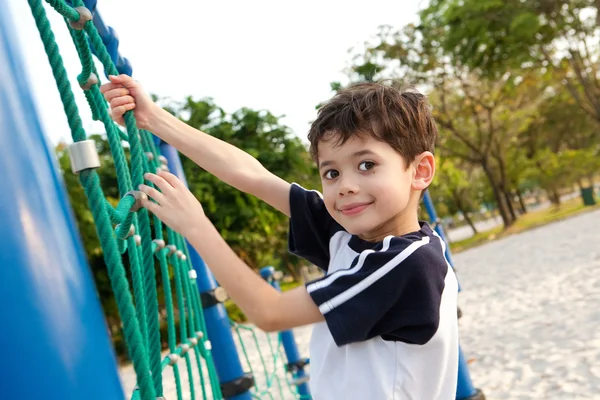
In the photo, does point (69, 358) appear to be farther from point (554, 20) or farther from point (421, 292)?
point (554, 20)

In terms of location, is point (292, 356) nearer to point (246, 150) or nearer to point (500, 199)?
point (246, 150)

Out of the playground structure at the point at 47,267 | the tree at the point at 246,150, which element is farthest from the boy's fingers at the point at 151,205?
the tree at the point at 246,150

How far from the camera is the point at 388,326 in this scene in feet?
3.54

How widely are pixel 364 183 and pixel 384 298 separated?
22cm

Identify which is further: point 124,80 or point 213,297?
point 213,297

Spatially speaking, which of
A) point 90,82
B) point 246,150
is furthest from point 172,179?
point 246,150

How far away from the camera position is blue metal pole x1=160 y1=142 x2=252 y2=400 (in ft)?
7.87

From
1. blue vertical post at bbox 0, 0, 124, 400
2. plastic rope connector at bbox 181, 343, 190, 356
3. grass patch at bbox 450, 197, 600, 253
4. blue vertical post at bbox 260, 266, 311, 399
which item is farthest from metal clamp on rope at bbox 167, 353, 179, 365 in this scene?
grass patch at bbox 450, 197, 600, 253

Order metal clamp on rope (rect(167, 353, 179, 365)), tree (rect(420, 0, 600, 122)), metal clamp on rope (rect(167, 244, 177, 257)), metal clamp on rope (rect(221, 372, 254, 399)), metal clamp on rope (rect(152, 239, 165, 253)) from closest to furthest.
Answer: metal clamp on rope (rect(167, 353, 179, 365))
metal clamp on rope (rect(152, 239, 165, 253))
metal clamp on rope (rect(167, 244, 177, 257))
metal clamp on rope (rect(221, 372, 254, 399))
tree (rect(420, 0, 600, 122))

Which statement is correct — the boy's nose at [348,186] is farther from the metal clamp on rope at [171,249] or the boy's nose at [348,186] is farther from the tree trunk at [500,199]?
the tree trunk at [500,199]

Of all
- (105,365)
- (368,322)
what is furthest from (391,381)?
(105,365)

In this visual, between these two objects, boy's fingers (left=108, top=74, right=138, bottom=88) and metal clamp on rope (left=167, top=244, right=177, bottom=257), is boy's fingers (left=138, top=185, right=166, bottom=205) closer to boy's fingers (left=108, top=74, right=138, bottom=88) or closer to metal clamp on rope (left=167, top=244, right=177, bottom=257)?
boy's fingers (left=108, top=74, right=138, bottom=88)

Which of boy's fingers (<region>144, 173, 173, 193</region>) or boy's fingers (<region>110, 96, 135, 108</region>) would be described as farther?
boy's fingers (<region>110, 96, 135, 108</region>)

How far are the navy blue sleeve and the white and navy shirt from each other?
1.05 ft
